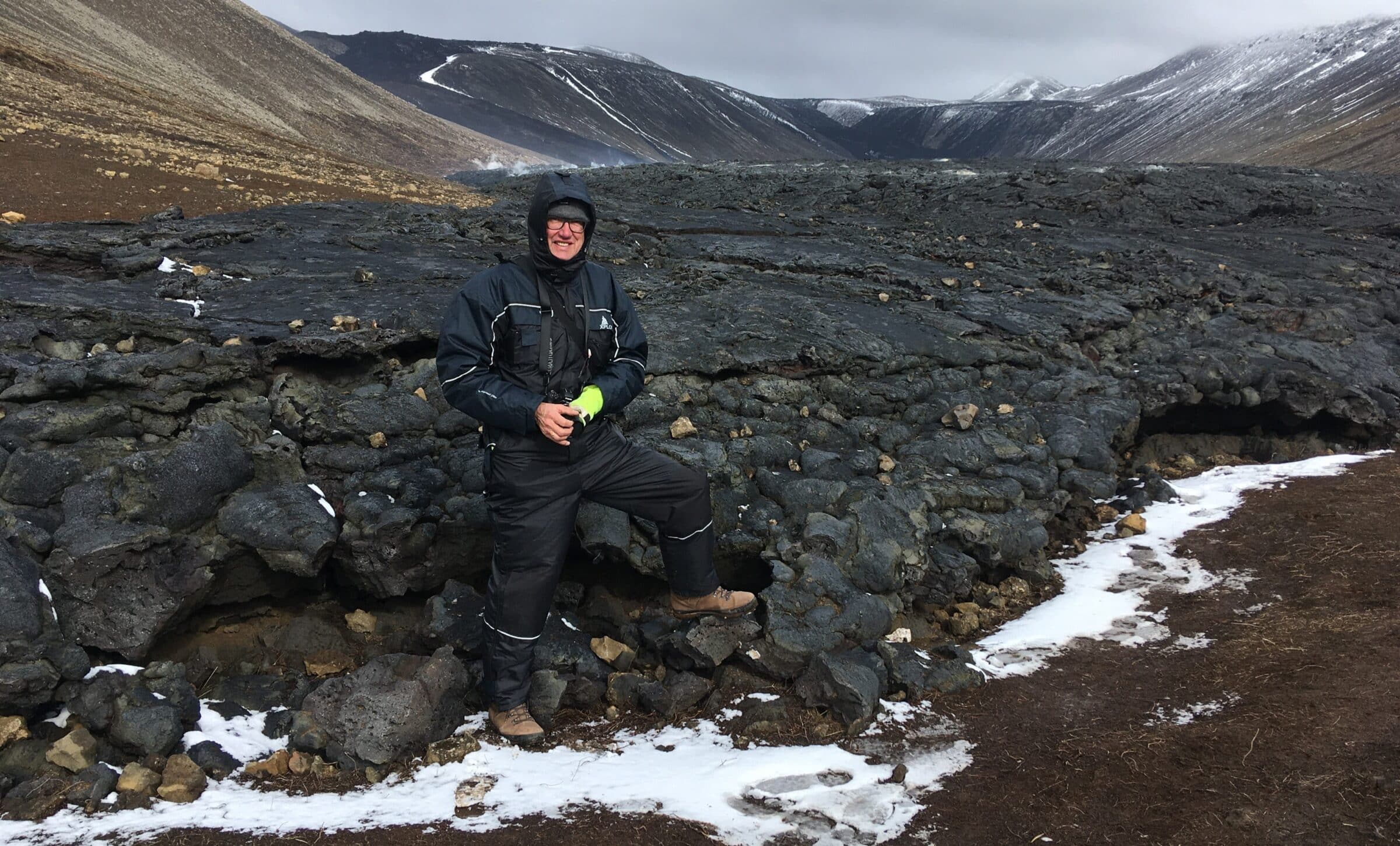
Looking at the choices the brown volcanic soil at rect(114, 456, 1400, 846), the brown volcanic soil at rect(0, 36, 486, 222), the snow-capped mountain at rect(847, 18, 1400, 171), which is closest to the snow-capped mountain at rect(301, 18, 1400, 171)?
the snow-capped mountain at rect(847, 18, 1400, 171)

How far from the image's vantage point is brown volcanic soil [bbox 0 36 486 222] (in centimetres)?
1208

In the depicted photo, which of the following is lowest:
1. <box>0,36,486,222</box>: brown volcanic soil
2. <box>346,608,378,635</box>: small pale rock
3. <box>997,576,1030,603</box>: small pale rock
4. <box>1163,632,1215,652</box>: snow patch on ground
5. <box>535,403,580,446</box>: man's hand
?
<box>346,608,378,635</box>: small pale rock

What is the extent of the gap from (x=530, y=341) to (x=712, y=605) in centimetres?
211

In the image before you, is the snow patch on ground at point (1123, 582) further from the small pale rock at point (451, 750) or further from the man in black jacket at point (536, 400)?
the small pale rock at point (451, 750)

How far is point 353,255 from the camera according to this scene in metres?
10.2

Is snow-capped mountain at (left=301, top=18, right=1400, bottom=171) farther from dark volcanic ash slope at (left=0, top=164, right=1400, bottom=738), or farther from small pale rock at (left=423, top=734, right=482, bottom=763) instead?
small pale rock at (left=423, top=734, right=482, bottom=763)

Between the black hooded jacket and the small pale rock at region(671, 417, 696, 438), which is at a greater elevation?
the black hooded jacket

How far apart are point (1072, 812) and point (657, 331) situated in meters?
6.10

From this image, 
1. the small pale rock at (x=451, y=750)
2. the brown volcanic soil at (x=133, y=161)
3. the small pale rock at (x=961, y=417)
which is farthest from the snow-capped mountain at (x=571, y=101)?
the small pale rock at (x=451, y=750)

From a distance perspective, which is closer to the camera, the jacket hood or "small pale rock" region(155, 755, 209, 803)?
"small pale rock" region(155, 755, 209, 803)

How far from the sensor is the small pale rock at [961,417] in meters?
8.02

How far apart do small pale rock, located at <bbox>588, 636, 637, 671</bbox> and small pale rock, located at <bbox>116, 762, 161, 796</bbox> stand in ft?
7.83

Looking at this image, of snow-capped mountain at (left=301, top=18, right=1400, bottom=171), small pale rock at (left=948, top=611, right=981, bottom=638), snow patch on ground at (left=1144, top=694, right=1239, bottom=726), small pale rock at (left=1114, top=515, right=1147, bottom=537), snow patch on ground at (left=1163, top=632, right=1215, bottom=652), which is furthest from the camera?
snow-capped mountain at (left=301, top=18, right=1400, bottom=171)

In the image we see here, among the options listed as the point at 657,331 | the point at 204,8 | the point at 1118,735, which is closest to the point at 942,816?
the point at 1118,735
